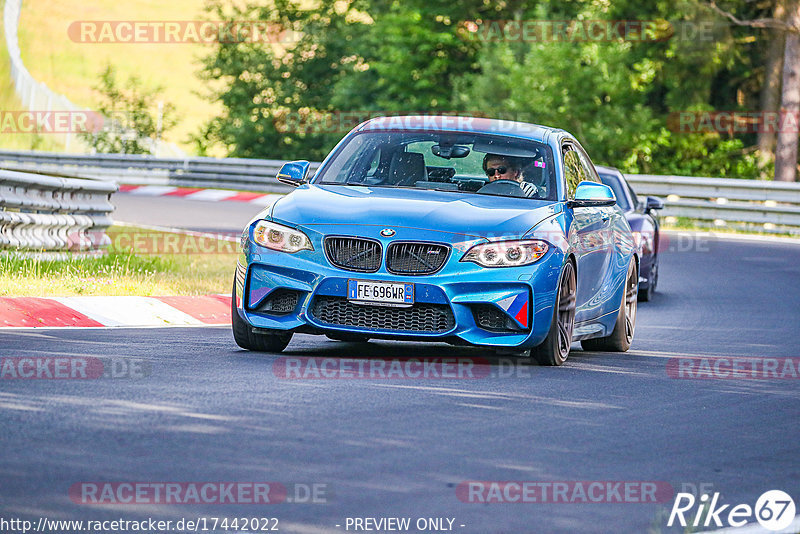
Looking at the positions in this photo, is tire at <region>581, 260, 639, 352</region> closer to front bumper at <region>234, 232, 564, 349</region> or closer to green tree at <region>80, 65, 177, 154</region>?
front bumper at <region>234, 232, 564, 349</region>

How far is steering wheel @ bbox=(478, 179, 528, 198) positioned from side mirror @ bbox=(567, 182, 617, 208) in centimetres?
37

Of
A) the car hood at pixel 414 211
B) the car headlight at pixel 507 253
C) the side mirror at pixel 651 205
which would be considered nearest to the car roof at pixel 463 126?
the car hood at pixel 414 211

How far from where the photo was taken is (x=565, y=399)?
8492 millimetres

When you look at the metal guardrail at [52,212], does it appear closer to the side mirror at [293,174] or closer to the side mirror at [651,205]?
the side mirror at [293,174]

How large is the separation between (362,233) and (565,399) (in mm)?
1742

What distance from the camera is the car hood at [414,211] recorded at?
9383 millimetres

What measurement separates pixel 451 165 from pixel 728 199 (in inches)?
801

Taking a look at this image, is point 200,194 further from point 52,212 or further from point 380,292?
point 380,292

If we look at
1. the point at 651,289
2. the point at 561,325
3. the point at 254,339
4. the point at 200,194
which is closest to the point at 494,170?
the point at 561,325

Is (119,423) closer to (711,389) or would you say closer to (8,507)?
(8,507)

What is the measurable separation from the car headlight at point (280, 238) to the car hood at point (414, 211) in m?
0.06

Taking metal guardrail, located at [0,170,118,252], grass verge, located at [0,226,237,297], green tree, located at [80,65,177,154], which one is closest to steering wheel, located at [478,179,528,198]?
grass verge, located at [0,226,237,297]

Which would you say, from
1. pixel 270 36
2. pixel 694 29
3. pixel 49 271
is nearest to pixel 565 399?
pixel 49 271

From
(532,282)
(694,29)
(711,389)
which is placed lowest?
(711,389)
